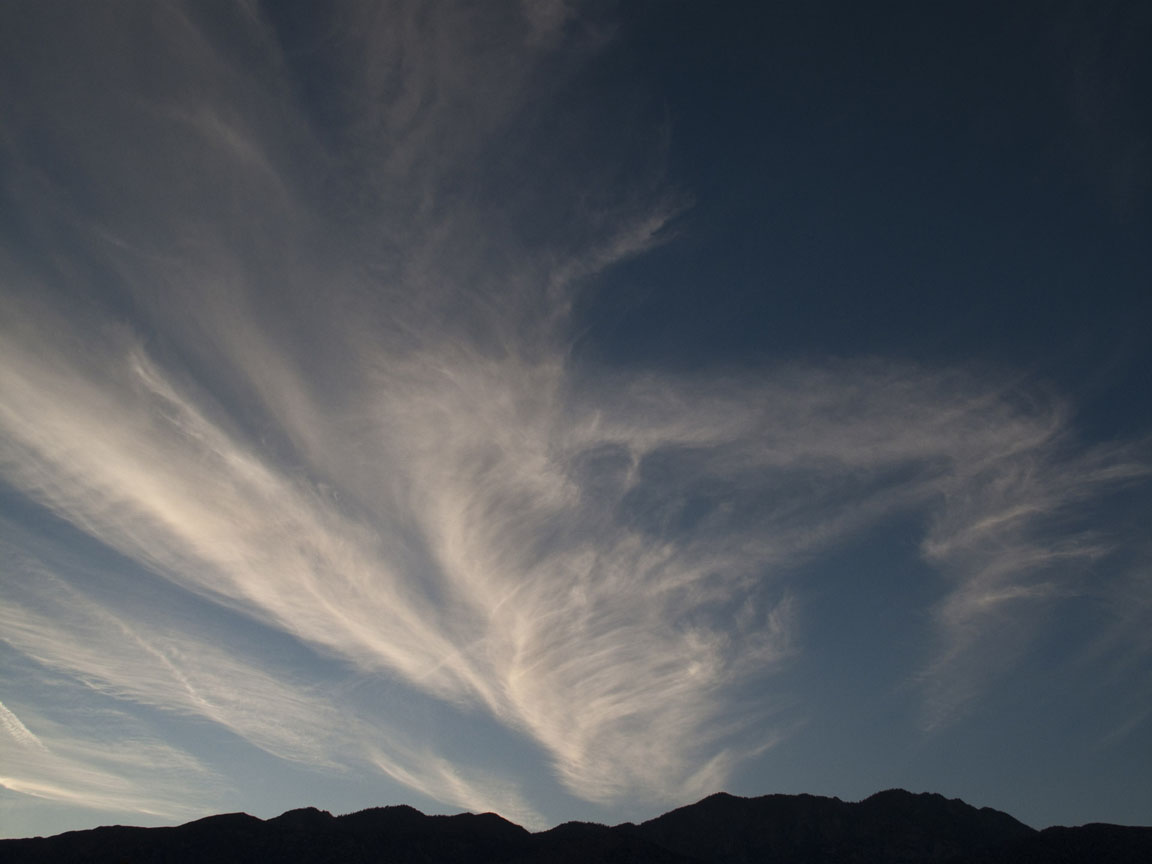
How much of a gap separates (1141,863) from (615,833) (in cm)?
4977

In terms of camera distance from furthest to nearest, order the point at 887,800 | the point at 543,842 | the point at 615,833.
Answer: the point at 887,800 < the point at 543,842 < the point at 615,833

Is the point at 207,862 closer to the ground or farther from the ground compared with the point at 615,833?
closer to the ground

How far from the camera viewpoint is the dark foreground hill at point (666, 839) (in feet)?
218

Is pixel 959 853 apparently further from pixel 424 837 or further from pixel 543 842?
pixel 424 837

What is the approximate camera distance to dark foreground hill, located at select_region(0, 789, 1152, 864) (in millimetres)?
66500

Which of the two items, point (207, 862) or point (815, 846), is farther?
point (815, 846)

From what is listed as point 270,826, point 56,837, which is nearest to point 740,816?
point 270,826

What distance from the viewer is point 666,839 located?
89.4 m

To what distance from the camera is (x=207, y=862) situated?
64.2 m

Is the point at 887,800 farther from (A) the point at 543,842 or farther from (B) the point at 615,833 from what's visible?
(A) the point at 543,842

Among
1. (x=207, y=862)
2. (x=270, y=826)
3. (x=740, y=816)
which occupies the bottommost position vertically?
(x=207, y=862)

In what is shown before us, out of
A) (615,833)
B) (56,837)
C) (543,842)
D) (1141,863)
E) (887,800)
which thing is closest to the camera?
(1141,863)

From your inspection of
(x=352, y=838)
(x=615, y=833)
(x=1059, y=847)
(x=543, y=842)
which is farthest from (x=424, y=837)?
(x=1059, y=847)

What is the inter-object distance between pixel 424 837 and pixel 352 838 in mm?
8423
